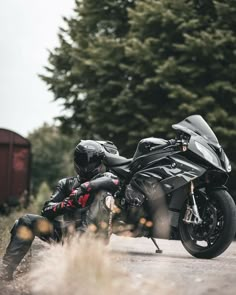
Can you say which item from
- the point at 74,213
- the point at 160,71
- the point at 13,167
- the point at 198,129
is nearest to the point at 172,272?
the point at 74,213

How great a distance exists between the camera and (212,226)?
857 cm

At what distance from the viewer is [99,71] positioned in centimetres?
2291

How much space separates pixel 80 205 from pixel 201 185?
2133mm

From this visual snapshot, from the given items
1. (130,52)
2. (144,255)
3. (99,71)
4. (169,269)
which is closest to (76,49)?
(99,71)

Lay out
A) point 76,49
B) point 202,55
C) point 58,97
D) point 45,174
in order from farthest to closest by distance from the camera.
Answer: point 45,174 → point 58,97 → point 76,49 → point 202,55

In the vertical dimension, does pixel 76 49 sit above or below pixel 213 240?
above

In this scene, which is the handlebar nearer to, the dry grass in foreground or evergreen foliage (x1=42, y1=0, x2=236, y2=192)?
the dry grass in foreground

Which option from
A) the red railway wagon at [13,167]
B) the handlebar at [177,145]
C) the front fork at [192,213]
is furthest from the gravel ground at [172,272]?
the red railway wagon at [13,167]

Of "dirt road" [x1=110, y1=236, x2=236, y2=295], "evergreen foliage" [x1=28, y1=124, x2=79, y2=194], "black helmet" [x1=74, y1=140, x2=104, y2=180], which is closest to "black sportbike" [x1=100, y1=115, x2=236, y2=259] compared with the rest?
"dirt road" [x1=110, y1=236, x2=236, y2=295]

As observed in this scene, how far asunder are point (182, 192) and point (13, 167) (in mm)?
15730

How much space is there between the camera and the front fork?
862 centimetres

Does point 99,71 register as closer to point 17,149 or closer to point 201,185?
point 17,149

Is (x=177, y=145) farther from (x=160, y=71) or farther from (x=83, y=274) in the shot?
(x=160, y=71)

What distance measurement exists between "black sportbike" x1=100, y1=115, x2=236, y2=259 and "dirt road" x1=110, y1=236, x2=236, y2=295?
282 millimetres
